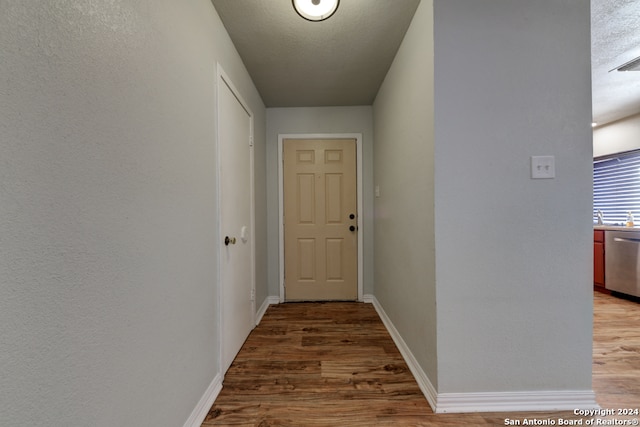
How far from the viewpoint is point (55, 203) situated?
0.63 meters

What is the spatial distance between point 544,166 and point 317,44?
66.0 inches

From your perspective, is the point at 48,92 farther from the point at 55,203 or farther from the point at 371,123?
the point at 371,123

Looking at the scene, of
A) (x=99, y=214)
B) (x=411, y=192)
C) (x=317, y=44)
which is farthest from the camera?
(x=317, y=44)

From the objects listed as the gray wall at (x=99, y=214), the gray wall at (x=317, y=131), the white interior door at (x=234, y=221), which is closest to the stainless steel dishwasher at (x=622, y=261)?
the gray wall at (x=317, y=131)

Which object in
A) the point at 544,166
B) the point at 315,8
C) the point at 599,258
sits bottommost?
the point at 599,258

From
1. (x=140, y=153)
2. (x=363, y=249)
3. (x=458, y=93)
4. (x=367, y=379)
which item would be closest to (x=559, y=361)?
(x=367, y=379)

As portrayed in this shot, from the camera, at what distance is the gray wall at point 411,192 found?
1.45 m

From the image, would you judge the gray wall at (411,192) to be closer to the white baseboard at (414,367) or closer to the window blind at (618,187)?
the white baseboard at (414,367)

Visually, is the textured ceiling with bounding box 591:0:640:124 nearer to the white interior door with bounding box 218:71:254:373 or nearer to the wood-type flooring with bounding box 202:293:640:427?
the wood-type flooring with bounding box 202:293:640:427

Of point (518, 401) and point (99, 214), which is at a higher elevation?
point (99, 214)

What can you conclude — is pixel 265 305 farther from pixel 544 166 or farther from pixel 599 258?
pixel 599 258

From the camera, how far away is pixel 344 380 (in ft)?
5.35

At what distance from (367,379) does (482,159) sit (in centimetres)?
148

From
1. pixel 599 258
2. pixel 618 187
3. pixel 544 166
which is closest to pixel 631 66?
pixel 544 166
